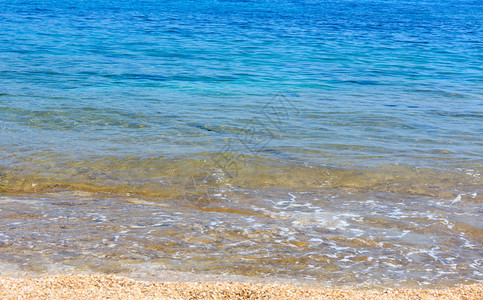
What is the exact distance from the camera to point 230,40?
1911 centimetres

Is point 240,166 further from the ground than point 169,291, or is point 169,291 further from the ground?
point 169,291

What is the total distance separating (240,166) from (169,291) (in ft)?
11.0

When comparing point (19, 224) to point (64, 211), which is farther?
point (64, 211)

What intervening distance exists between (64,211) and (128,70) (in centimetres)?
889

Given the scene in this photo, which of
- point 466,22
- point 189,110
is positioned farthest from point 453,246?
point 466,22

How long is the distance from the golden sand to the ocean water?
0.81ft

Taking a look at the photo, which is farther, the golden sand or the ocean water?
the ocean water

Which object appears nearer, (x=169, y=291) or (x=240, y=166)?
(x=169, y=291)

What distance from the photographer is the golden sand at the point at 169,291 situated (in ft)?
10.4

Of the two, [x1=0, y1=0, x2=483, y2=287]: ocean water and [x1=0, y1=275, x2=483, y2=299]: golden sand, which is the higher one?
[x1=0, y1=275, x2=483, y2=299]: golden sand

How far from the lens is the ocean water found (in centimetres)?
405

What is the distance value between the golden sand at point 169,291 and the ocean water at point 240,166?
9.7 inches

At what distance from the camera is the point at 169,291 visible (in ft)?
10.9

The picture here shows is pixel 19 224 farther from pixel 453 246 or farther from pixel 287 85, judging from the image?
pixel 287 85
